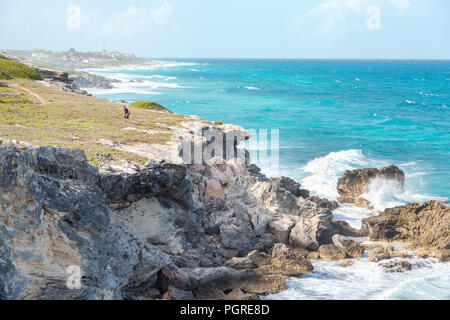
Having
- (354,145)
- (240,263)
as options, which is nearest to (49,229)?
(240,263)

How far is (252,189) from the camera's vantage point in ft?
70.6

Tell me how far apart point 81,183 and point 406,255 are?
14.5 metres

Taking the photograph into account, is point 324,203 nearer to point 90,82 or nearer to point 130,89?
point 130,89

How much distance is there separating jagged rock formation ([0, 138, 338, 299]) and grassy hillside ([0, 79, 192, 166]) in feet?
7.40

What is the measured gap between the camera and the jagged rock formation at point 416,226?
1919cm

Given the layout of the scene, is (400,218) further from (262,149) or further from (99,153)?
(262,149)

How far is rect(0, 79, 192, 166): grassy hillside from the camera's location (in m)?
17.4

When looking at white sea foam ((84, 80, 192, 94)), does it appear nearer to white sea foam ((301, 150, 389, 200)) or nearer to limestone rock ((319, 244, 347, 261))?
white sea foam ((301, 150, 389, 200))

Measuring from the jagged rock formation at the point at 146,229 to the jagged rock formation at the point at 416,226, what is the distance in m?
2.59

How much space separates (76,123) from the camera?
22281 millimetres

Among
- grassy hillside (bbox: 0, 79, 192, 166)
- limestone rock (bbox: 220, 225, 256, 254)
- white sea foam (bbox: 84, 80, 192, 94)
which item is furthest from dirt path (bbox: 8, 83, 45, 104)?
white sea foam (bbox: 84, 80, 192, 94)

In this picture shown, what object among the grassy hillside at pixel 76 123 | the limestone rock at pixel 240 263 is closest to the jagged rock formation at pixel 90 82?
the grassy hillside at pixel 76 123

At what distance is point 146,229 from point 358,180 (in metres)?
Result: 17.9

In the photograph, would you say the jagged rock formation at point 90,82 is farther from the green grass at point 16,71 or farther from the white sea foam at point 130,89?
the green grass at point 16,71
